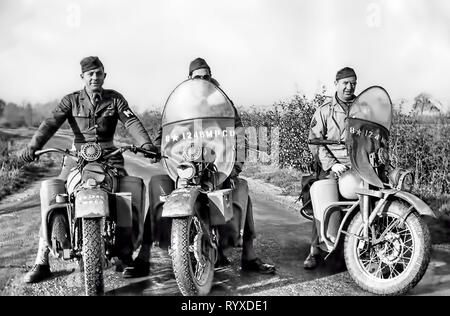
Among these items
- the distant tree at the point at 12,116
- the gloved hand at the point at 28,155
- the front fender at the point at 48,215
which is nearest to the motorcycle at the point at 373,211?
the front fender at the point at 48,215

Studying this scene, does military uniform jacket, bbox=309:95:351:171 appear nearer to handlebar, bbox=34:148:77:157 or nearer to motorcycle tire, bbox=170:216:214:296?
motorcycle tire, bbox=170:216:214:296

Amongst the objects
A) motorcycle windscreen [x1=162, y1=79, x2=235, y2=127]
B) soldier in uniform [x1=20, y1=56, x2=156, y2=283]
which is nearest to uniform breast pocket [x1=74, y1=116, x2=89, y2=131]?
soldier in uniform [x1=20, y1=56, x2=156, y2=283]

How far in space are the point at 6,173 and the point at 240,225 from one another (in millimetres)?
8237

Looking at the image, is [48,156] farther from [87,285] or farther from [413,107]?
[87,285]

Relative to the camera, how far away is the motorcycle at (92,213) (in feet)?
13.2

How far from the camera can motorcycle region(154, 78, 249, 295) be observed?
4375 millimetres

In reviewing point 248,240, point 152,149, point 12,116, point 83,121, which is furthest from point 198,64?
point 12,116

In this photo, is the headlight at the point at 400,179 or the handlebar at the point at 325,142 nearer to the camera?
the headlight at the point at 400,179

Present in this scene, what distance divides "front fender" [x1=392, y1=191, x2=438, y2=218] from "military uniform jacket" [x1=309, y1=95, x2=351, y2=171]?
108 cm

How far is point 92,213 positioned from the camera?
4.03m

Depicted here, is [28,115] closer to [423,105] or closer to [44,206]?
[44,206]

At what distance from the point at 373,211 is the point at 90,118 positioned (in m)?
2.73

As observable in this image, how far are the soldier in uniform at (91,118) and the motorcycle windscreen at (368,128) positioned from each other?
188cm

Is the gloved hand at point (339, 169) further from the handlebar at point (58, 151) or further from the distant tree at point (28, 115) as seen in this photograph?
the distant tree at point (28, 115)
